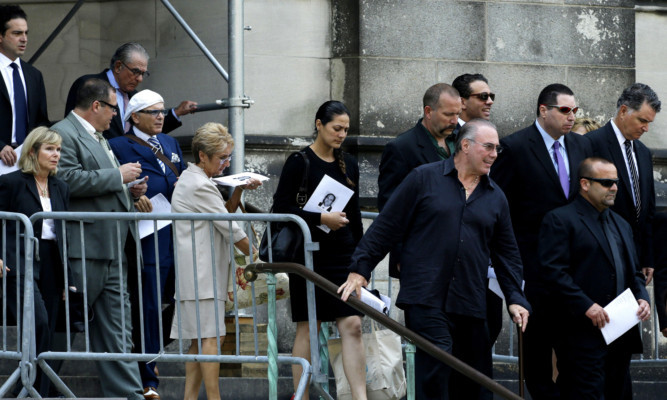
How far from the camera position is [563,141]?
10.1 metres

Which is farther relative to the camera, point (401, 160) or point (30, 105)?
point (30, 105)

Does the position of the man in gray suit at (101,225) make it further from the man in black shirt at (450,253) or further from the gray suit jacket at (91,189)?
the man in black shirt at (450,253)

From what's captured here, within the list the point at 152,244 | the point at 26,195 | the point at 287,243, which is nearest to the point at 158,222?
the point at 152,244

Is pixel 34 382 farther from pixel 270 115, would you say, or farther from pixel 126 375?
pixel 270 115

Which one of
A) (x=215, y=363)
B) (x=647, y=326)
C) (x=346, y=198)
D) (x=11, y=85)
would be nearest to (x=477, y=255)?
(x=346, y=198)

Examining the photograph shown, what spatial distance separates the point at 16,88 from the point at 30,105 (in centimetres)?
15

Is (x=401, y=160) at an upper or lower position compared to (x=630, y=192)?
upper

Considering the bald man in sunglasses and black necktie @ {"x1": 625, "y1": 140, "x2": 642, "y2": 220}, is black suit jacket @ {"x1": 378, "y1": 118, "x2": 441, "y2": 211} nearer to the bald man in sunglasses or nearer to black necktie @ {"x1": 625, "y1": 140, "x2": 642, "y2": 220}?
the bald man in sunglasses

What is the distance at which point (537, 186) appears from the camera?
9938 mm

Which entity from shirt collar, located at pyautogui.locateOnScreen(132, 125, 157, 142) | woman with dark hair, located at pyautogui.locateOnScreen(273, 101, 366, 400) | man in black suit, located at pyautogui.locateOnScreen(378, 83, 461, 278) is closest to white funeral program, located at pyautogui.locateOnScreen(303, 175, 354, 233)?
woman with dark hair, located at pyautogui.locateOnScreen(273, 101, 366, 400)

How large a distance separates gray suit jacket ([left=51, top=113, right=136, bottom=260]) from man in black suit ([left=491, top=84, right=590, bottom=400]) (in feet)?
7.85

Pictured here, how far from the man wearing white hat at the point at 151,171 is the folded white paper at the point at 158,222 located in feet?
0.18

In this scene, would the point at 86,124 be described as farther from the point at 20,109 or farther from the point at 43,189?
the point at 20,109

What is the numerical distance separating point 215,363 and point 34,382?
108 cm
